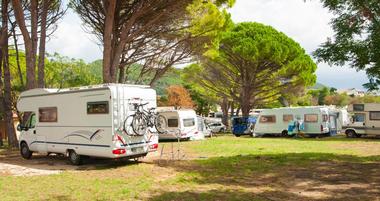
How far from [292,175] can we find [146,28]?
10156 mm

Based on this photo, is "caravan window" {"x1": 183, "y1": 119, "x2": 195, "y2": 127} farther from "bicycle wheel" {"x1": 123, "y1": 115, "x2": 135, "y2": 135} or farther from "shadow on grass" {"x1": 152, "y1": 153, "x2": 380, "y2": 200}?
"bicycle wheel" {"x1": 123, "y1": 115, "x2": 135, "y2": 135}

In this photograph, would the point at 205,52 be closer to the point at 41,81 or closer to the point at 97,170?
the point at 41,81

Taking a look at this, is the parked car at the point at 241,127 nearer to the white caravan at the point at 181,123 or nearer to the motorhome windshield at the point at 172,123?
the white caravan at the point at 181,123

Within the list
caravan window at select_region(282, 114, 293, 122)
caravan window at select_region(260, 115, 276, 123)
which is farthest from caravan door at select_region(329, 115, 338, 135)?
caravan window at select_region(260, 115, 276, 123)

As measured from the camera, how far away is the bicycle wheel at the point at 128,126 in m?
11.6

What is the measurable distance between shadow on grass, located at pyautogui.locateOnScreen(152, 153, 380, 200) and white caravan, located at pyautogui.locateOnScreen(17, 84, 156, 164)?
176cm

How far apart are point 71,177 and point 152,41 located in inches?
455

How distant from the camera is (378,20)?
11133 millimetres

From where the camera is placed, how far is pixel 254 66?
109 feet

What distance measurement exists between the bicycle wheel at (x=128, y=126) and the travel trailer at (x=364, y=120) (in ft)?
60.4

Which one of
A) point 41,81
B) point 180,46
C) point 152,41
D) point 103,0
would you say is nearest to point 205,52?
point 180,46

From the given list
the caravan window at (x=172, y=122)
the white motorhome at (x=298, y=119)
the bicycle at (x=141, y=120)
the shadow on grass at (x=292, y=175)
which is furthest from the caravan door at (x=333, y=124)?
the bicycle at (x=141, y=120)

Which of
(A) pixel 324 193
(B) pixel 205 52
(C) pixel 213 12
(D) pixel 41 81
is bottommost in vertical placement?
(A) pixel 324 193

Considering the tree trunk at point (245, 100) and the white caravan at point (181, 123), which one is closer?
the white caravan at point (181, 123)
